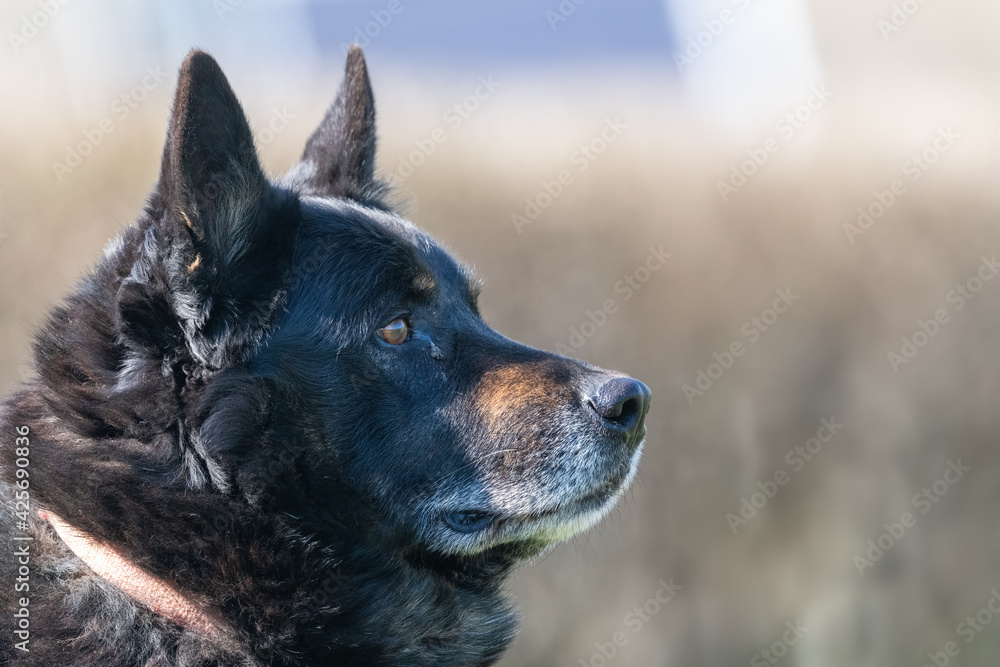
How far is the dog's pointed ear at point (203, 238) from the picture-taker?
2520mm

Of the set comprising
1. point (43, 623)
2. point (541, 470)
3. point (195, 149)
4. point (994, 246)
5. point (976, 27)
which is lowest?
point (43, 623)

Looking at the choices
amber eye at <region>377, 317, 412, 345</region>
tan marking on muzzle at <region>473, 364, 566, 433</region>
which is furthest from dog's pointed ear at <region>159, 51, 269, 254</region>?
tan marking on muzzle at <region>473, 364, 566, 433</region>

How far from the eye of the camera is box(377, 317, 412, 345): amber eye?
3.02m

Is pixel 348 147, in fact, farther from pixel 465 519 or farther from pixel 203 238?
pixel 465 519

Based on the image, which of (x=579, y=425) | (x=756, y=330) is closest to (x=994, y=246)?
(x=756, y=330)

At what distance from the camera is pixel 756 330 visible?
8.18 meters

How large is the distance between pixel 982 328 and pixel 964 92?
97.6 inches

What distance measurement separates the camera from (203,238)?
2637mm

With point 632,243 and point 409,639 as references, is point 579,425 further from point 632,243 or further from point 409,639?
point 632,243

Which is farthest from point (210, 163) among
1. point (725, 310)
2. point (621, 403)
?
point (725, 310)

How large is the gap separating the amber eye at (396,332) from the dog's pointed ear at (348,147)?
1027 millimetres

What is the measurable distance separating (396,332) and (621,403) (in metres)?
0.84

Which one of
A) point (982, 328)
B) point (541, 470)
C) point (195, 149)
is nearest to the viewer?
point (195, 149)

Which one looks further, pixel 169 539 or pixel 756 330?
pixel 756 330
